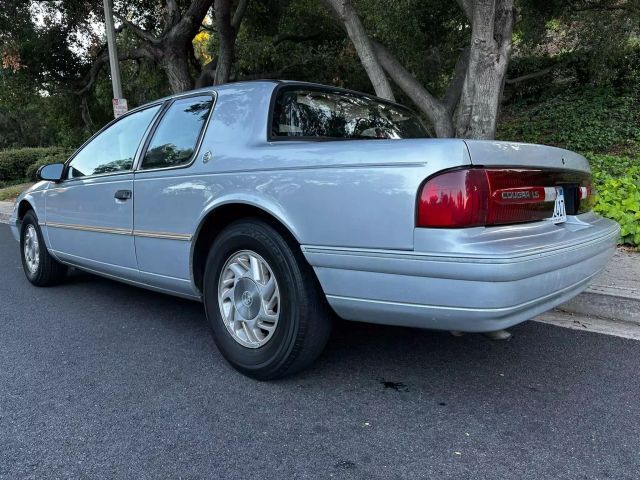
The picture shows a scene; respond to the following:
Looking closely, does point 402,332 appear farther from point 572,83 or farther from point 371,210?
point 572,83

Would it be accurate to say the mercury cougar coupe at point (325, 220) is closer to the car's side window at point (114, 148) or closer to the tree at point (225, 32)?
the car's side window at point (114, 148)

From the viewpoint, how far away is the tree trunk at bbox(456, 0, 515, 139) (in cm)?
619

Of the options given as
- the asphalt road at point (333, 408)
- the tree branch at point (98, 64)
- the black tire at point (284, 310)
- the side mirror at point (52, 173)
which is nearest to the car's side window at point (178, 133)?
the black tire at point (284, 310)

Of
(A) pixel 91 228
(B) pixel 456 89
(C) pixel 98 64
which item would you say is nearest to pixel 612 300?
(A) pixel 91 228

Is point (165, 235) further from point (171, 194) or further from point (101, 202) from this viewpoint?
point (101, 202)

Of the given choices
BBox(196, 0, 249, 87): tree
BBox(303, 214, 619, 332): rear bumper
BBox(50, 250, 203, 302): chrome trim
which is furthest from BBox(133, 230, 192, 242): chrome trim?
BBox(196, 0, 249, 87): tree

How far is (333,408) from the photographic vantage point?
2.60 meters

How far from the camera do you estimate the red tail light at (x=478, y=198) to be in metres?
2.20

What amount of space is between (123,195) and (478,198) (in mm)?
2566

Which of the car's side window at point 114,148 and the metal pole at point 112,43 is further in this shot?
the metal pole at point 112,43

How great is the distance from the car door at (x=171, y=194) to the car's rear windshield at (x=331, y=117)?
56 centimetres

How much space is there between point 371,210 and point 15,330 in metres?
3.08

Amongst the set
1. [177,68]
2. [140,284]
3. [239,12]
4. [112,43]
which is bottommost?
[140,284]

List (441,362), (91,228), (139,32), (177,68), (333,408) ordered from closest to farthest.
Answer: (333,408) < (441,362) < (91,228) < (177,68) < (139,32)
